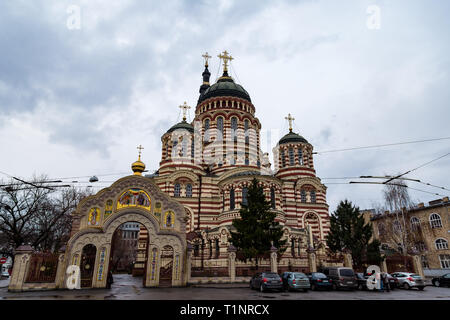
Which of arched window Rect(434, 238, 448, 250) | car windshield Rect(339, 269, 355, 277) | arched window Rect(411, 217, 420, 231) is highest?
arched window Rect(411, 217, 420, 231)

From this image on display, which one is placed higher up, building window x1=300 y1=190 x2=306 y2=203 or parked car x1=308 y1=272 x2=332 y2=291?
building window x1=300 y1=190 x2=306 y2=203

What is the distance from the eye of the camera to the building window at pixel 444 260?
33.2m

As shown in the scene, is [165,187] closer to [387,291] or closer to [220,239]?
[220,239]

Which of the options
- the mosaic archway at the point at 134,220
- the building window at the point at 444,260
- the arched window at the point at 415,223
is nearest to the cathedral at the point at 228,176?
the mosaic archway at the point at 134,220

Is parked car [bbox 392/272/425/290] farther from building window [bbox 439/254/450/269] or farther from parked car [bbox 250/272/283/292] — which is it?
building window [bbox 439/254/450/269]

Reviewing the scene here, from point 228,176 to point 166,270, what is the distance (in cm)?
1313

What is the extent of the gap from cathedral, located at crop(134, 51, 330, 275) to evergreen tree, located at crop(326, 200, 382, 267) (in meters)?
3.47

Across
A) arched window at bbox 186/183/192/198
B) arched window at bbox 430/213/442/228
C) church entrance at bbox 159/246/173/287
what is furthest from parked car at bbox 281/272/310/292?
arched window at bbox 430/213/442/228

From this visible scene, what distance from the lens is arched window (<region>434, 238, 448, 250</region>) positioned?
110 feet

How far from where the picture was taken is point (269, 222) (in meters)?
22.2

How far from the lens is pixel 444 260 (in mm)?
33531

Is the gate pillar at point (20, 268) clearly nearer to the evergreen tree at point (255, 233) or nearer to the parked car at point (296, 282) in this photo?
the evergreen tree at point (255, 233)

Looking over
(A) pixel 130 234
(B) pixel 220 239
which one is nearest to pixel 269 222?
(B) pixel 220 239

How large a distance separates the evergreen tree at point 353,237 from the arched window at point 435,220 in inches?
645
